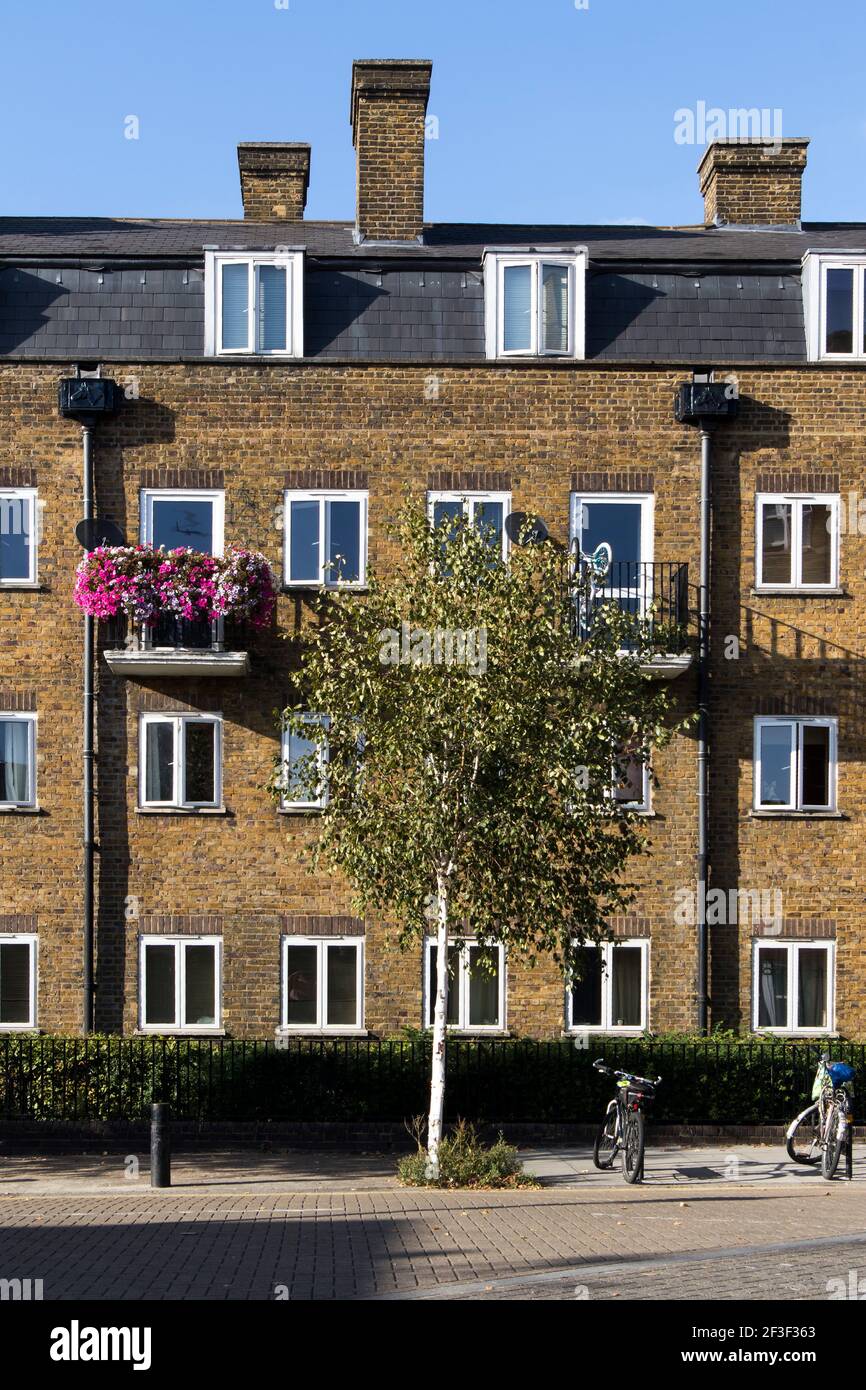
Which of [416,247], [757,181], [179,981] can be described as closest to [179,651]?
[179,981]

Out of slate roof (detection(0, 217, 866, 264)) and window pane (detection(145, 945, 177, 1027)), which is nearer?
window pane (detection(145, 945, 177, 1027))

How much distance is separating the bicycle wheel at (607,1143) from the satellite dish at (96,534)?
35.1ft

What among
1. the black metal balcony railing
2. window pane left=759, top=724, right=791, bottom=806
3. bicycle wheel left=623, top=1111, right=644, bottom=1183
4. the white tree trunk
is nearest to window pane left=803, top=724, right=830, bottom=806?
window pane left=759, top=724, right=791, bottom=806

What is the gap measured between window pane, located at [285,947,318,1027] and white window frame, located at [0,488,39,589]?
6692 mm

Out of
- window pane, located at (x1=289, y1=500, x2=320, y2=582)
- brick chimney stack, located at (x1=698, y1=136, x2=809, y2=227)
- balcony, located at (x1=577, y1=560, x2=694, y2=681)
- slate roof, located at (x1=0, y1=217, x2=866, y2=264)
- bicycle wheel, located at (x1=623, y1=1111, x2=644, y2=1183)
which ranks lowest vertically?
bicycle wheel, located at (x1=623, y1=1111, x2=644, y2=1183)

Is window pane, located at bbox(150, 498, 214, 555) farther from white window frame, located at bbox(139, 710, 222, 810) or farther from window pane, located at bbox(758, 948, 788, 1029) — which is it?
window pane, located at bbox(758, 948, 788, 1029)

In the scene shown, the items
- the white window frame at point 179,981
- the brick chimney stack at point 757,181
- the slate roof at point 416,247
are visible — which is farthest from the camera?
the brick chimney stack at point 757,181

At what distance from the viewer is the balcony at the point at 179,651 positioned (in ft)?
70.8

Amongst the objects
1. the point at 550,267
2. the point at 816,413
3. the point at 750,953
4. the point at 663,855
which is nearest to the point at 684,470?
the point at 816,413

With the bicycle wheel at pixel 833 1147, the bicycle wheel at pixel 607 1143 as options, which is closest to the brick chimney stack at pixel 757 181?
the bicycle wheel at pixel 833 1147

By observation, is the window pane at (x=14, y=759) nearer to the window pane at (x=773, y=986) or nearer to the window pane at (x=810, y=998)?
the window pane at (x=773, y=986)

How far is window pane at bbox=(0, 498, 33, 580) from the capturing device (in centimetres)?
2286

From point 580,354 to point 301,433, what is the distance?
4.40 m

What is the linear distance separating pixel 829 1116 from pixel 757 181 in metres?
17.4
